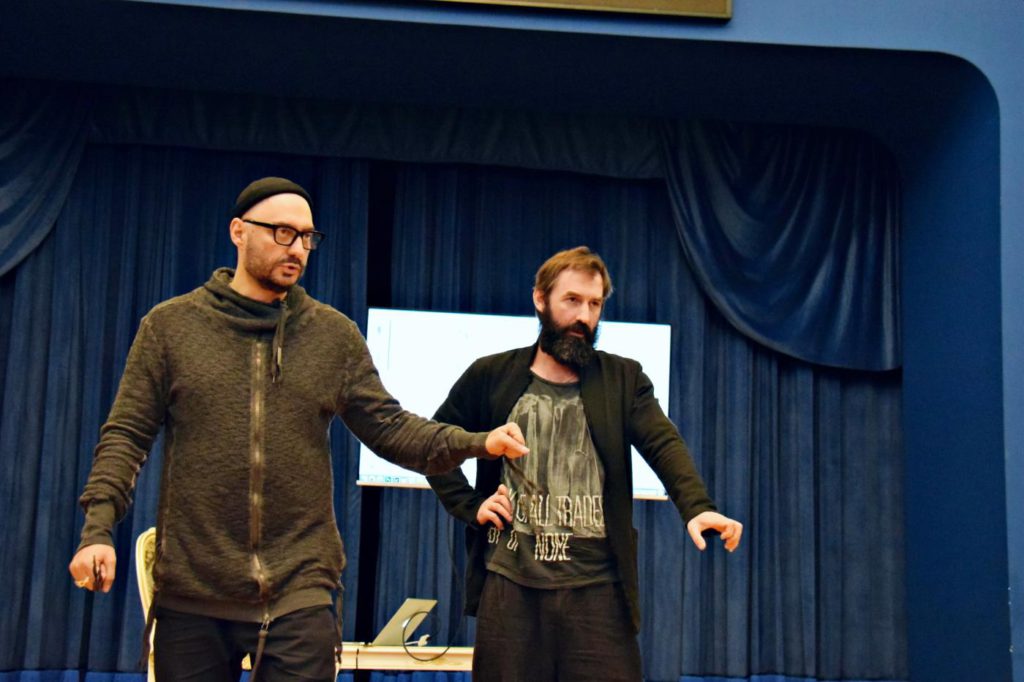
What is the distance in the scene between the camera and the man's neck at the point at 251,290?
2.14m

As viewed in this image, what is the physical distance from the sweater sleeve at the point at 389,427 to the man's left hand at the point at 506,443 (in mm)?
49

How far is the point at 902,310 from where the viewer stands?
5.34m

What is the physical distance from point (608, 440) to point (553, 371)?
226mm

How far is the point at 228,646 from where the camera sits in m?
2.02

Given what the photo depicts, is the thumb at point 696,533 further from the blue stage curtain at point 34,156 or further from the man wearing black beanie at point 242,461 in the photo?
the blue stage curtain at point 34,156

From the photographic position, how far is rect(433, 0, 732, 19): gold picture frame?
4.28 meters

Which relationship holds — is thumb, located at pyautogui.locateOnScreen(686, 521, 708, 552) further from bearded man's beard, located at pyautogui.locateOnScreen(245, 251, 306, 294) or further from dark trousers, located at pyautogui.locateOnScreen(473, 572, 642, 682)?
bearded man's beard, located at pyautogui.locateOnScreen(245, 251, 306, 294)

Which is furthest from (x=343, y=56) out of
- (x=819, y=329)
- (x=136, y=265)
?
(x=819, y=329)

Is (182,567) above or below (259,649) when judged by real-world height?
above

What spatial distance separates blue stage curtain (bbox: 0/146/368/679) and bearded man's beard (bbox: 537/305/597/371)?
9.09 feet

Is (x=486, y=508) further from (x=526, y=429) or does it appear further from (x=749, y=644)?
(x=749, y=644)

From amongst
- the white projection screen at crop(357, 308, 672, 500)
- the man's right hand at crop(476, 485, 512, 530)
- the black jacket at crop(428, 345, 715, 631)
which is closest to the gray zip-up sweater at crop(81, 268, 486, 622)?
the man's right hand at crop(476, 485, 512, 530)

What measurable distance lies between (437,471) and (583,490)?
36cm

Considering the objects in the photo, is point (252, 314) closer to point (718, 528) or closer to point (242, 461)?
point (242, 461)
